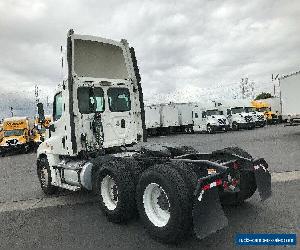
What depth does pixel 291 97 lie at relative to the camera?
22594mm

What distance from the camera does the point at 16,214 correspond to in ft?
23.7

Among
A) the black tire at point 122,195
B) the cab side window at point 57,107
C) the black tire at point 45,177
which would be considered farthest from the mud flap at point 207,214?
the black tire at point 45,177

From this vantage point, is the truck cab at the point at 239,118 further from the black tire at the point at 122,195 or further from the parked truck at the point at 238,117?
the black tire at the point at 122,195

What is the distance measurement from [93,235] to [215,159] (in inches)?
106

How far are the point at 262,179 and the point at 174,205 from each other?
2.00 meters

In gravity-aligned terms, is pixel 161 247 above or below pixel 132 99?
below

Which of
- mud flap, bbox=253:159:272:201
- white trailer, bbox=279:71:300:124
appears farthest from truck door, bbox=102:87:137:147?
white trailer, bbox=279:71:300:124

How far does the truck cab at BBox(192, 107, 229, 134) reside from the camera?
31.8m

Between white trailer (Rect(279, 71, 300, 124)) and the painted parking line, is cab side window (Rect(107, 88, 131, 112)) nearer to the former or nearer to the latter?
the painted parking line

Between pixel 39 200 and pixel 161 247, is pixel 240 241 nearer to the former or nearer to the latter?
pixel 161 247

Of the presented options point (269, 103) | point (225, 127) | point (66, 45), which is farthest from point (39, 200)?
point (269, 103)

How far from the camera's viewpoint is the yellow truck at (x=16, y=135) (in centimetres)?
2603

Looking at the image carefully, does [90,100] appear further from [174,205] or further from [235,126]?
[235,126]

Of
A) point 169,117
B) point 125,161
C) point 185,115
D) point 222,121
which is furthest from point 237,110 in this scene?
point 125,161
